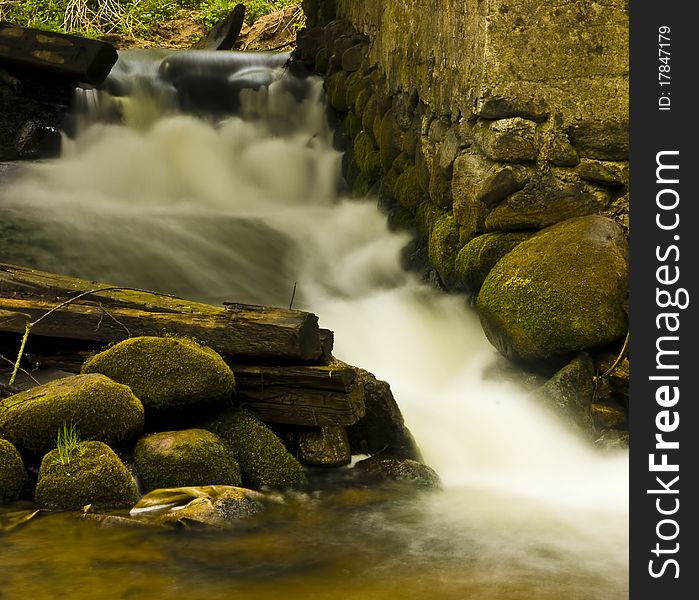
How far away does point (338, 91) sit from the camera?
10.2 m

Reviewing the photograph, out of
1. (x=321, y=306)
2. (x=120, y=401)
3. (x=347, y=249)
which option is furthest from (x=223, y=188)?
(x=120, y=401)

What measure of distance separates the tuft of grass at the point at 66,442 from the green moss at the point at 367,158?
537 cm

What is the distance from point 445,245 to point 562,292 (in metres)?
1.48

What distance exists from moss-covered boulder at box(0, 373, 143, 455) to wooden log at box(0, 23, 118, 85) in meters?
7.08

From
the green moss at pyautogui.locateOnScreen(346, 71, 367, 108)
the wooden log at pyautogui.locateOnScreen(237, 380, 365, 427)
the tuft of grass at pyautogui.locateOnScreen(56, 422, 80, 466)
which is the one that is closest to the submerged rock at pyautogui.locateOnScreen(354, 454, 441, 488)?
the wooden log at pyautogui.locateOnScreen(237, 380, 365, 427)

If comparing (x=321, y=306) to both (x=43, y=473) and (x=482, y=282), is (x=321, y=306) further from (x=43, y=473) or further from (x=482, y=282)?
(x=43, y=473)

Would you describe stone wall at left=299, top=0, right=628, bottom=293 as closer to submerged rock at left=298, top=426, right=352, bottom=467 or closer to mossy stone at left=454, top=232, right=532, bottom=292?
mossy stone at left=454, top=232, right=532, bottom=292

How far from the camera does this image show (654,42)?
8.62 feet

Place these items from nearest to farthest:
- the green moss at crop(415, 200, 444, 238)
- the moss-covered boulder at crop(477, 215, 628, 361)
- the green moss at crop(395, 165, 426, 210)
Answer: the moss-covered boulder at crop(477, 215, 628, 361) → the green moss at crop(415, 200, 444, 238) → the green moss at crop(395, 165, 426, 210)

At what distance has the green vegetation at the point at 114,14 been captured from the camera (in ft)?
51.5

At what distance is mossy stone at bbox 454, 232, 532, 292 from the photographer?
19.5 feet

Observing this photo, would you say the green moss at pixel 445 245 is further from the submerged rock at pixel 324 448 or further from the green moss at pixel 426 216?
the submerged rock at pixel 324 448

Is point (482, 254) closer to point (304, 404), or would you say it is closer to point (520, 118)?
point (520, 118)

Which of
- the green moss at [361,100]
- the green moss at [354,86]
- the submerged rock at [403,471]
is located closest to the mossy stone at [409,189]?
the green moss at [361,100]
